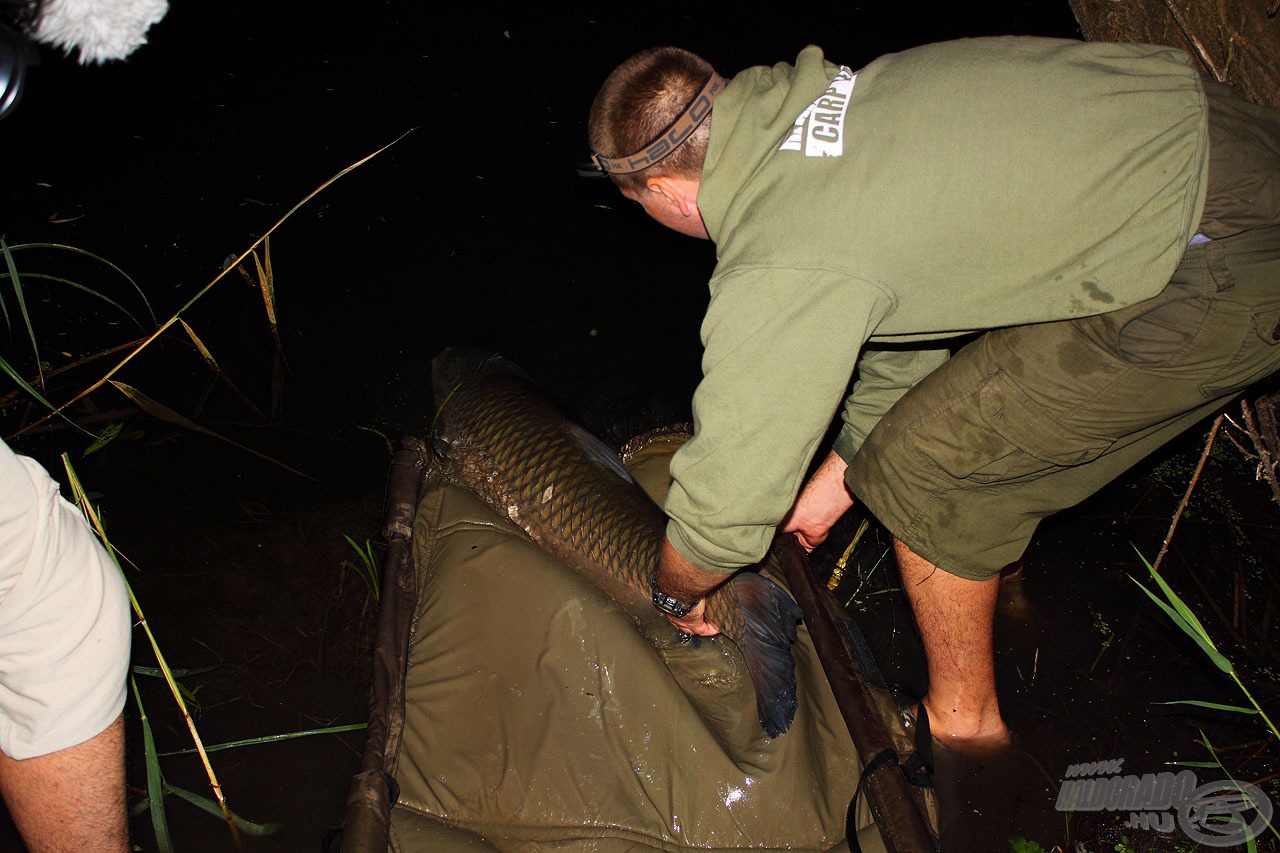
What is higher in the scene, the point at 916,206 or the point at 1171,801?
the point at 916,206

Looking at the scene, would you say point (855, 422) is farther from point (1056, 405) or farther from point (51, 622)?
point (51, 622)

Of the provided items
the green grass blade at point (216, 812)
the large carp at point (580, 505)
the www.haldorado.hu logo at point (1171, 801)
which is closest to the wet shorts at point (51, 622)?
the green grass blade at point (216, 812)

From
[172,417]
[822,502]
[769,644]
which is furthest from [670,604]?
[172,417]

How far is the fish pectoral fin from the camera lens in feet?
9.79

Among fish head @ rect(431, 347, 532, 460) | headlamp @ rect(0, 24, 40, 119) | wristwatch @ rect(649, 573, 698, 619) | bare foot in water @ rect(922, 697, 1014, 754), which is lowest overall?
bare foot in water @ rect(922, 697, 1014, 754)

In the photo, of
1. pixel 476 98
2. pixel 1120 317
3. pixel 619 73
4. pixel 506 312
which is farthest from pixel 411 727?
pixel 476 98

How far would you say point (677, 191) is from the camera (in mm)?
1715

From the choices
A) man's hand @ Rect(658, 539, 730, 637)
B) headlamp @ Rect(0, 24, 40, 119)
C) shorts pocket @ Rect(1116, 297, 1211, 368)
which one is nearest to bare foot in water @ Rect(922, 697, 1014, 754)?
man's hand @ Rect(658, 539, 730, 637)

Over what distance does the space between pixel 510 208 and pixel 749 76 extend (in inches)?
146

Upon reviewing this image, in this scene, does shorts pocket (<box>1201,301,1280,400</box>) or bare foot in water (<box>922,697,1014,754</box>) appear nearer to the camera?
shorts pocket (<box>1201,301,1280,400</box>)

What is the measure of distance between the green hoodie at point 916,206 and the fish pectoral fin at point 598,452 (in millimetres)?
1357

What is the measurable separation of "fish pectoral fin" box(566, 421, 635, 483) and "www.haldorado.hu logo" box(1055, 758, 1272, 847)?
5.58 feet

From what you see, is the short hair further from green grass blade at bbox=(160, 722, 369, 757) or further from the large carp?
green grass blade at bbox=(160, 722, 369, 757)

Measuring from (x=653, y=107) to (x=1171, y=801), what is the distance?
2377mm
